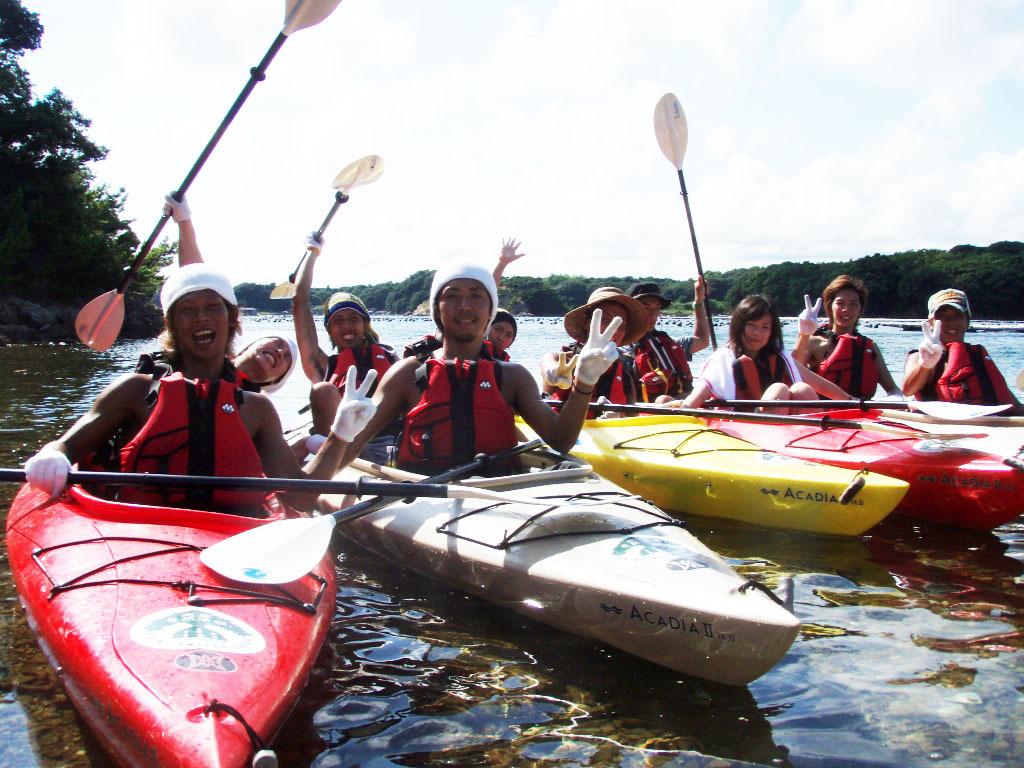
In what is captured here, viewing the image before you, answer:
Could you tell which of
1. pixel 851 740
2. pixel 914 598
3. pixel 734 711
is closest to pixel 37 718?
pixel 734 711

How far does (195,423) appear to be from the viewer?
10.5 ft

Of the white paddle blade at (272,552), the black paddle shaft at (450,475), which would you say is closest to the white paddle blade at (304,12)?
the black paddle shaft at (450,475)

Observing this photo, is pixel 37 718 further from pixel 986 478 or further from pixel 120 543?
pixel 986 478

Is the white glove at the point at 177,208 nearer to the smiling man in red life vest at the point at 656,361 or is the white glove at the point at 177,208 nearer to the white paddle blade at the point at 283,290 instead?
the white paddle blade at the point at 283,290

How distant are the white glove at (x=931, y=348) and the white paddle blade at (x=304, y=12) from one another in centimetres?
502

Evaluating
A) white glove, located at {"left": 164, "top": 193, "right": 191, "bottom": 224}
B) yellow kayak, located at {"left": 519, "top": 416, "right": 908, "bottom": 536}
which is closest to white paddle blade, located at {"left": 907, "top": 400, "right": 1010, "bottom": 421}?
yellow kayak, located at {"left": 519, "top": 416, "right": 908, "bottom": 536}

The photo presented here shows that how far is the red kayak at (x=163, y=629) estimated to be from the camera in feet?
6.46

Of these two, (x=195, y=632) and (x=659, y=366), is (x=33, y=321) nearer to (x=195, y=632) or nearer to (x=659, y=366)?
(x=659, y=366)

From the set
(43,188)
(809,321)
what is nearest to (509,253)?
(809,321)

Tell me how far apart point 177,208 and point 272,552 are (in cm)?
355

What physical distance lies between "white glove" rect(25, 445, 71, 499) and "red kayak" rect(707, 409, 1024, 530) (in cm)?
424

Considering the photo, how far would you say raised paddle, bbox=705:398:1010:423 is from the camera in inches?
219

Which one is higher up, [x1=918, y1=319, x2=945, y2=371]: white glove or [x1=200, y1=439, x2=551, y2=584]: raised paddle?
[x1=918, y1=319, x2=945, y2=371]: white glove

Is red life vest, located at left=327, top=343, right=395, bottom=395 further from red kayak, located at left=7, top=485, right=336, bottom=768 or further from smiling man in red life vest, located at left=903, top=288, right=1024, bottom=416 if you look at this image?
smiling man in red life vest, located at left=903, top=288, right=1024, bottom=416
